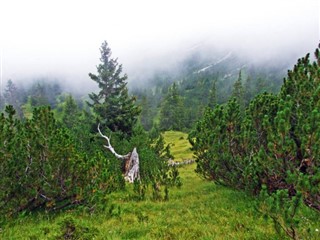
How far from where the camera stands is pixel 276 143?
254 inches

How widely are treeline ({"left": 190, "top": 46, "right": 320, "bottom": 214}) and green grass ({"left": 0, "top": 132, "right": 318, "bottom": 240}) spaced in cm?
95

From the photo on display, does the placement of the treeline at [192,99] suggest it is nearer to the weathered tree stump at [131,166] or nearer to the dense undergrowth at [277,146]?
the weathered tree stump at [131,166]

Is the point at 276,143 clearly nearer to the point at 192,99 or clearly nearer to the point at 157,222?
the point at 157,222

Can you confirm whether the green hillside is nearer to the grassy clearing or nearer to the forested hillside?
the grassy clearing

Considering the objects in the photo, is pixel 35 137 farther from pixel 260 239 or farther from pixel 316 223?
pixel 316 223

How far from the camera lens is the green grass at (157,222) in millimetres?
7195

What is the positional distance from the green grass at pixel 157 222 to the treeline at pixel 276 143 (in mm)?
952

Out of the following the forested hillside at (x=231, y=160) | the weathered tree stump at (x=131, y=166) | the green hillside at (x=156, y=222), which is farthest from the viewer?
the weathered tree stump at (x=131, y=166)

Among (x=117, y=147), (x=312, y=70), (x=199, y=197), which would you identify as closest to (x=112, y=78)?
(x=117, y=147)

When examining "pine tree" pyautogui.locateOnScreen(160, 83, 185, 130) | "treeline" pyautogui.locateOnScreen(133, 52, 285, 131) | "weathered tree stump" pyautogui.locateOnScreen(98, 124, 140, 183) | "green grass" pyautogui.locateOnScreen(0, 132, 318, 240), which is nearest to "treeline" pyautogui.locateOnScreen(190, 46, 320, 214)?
"green grass" pyautogui.locateOnScreen(0, 132, 318, 240)

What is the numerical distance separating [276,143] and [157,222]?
4.23 meters

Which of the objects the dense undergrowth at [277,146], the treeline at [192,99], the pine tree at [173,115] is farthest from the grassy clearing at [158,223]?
the pine tree at [173,115]

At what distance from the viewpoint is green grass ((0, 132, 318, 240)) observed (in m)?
7.20

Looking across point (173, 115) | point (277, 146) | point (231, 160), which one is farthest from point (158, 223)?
point (173, 115)
